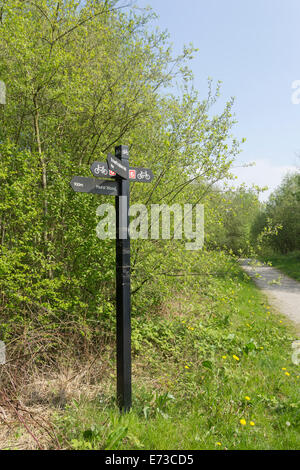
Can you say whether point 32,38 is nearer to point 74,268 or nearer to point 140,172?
point 140,172

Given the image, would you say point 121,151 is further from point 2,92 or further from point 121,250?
point 2,92

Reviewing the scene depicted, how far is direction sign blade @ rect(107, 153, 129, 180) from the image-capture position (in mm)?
2967

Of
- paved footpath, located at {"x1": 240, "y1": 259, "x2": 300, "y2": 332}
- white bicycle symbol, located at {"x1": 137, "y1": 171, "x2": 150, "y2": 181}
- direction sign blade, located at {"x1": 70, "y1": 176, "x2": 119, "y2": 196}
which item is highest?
white bicycle symbol, located at {"x1": 137, "y1": 171, "x2": 150, "y2": 181}

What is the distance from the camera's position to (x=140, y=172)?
345 centimetres

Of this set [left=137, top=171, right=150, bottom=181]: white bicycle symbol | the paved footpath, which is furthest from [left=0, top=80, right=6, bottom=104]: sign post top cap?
the paved footpath

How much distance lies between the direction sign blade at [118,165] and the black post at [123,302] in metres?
0.05

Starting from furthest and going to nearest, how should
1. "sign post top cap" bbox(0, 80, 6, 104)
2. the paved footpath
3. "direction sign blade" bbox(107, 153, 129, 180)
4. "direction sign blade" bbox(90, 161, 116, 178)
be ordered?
the paved footpath, "sign post top cap" bbox(0, 80, 6, 104), "direction sign blade" bbox(90, 161, 116, 178), "direction sign blade" bbox(107, 153, 129, 180)

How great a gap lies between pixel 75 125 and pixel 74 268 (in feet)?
7.87

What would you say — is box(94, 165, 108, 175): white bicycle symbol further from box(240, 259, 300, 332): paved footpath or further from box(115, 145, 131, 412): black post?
box(240, 259, 300, 332): paved footpath

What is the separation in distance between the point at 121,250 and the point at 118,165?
34.1 inches

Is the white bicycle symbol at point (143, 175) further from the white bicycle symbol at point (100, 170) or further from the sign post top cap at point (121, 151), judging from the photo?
the white bicycle symbol at point (100, 170)

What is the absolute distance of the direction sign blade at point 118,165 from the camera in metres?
2.97

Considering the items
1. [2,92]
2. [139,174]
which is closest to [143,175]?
[139,174]
